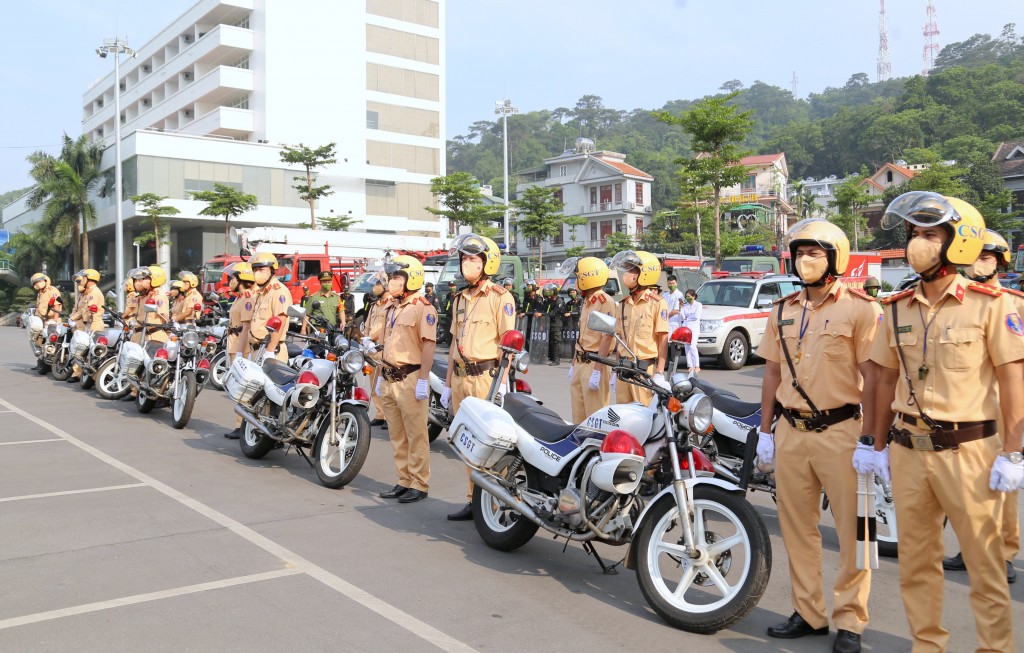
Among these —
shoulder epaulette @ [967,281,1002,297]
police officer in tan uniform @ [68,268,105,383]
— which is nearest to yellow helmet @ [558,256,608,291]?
shoulder epaulette @ [967,281,1002,297]

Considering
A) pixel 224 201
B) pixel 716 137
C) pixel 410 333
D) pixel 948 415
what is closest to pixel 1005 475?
pixel 948 415

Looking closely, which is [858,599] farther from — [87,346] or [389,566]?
[87,346]

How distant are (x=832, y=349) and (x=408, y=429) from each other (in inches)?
146

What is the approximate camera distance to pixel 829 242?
4297 mm

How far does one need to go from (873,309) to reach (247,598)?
3.70 m

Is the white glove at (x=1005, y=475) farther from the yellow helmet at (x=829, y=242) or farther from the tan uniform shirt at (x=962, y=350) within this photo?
the yellow helmet at (x=829, y=242)

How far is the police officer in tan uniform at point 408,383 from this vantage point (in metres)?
6.82

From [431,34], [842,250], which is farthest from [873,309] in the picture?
[431,34]

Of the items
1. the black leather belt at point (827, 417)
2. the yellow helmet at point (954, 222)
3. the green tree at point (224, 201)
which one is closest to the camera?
the yellow helmet at point (954, 222)

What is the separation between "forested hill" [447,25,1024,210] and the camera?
76125 millimetres

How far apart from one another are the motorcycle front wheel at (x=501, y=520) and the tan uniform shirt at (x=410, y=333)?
1.46 meters

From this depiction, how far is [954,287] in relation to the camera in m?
3.67

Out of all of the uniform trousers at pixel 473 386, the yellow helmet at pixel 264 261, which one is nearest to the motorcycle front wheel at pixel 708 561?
the uniform trousers at pixel 473 386

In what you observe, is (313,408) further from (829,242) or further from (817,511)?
(829,242)
